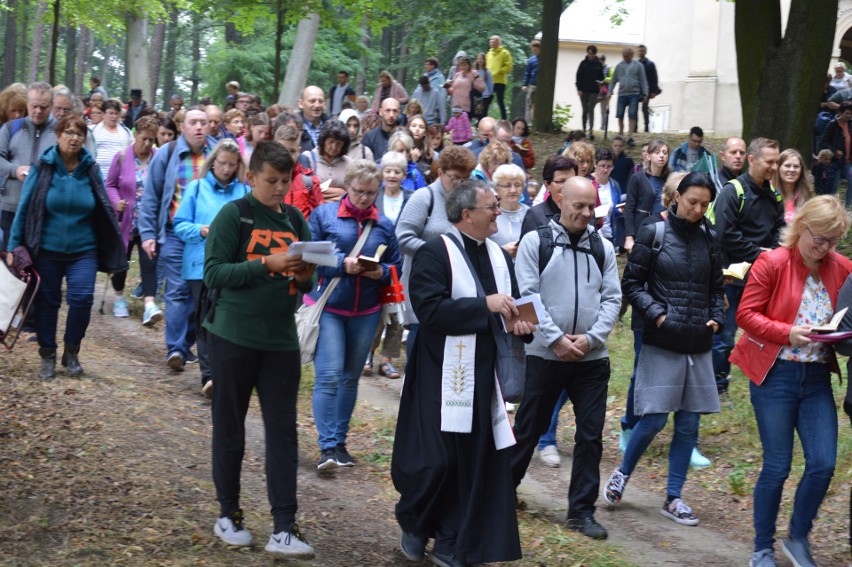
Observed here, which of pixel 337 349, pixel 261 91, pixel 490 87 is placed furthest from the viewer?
pixel 261 91

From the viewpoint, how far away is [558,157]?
902 centimetres

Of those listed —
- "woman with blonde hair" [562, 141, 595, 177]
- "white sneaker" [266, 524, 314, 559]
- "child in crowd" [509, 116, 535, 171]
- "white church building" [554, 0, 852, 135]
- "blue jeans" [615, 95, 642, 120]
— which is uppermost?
"white church building" [554, 0, 852, 135]

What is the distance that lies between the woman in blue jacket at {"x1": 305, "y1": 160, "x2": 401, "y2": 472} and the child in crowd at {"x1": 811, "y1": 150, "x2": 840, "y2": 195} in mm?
12302

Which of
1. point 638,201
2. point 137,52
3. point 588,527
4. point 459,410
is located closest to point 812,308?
point 588,527

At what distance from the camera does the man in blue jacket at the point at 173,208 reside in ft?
33.6

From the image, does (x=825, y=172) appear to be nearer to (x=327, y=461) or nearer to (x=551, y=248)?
(x=551, y=248)

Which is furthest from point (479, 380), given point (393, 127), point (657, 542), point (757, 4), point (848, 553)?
point (757, 4)

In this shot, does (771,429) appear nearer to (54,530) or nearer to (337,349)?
(337,349)

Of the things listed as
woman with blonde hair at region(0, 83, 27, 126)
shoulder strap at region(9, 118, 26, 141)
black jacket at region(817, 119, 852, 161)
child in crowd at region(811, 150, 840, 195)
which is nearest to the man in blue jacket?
shoulder strap at region(9, 118, 26, 141)

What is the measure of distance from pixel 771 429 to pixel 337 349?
3062mm

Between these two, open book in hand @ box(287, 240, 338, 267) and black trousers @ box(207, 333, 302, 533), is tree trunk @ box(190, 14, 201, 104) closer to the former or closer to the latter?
black trousers @ box(207, 333, 302, 533)

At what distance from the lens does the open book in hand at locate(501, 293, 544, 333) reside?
6164mm

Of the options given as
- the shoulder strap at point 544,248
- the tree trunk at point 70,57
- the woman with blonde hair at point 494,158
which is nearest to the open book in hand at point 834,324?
the shoulder strap at point 544,248

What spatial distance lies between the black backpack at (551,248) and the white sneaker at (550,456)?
2277 millimetres
